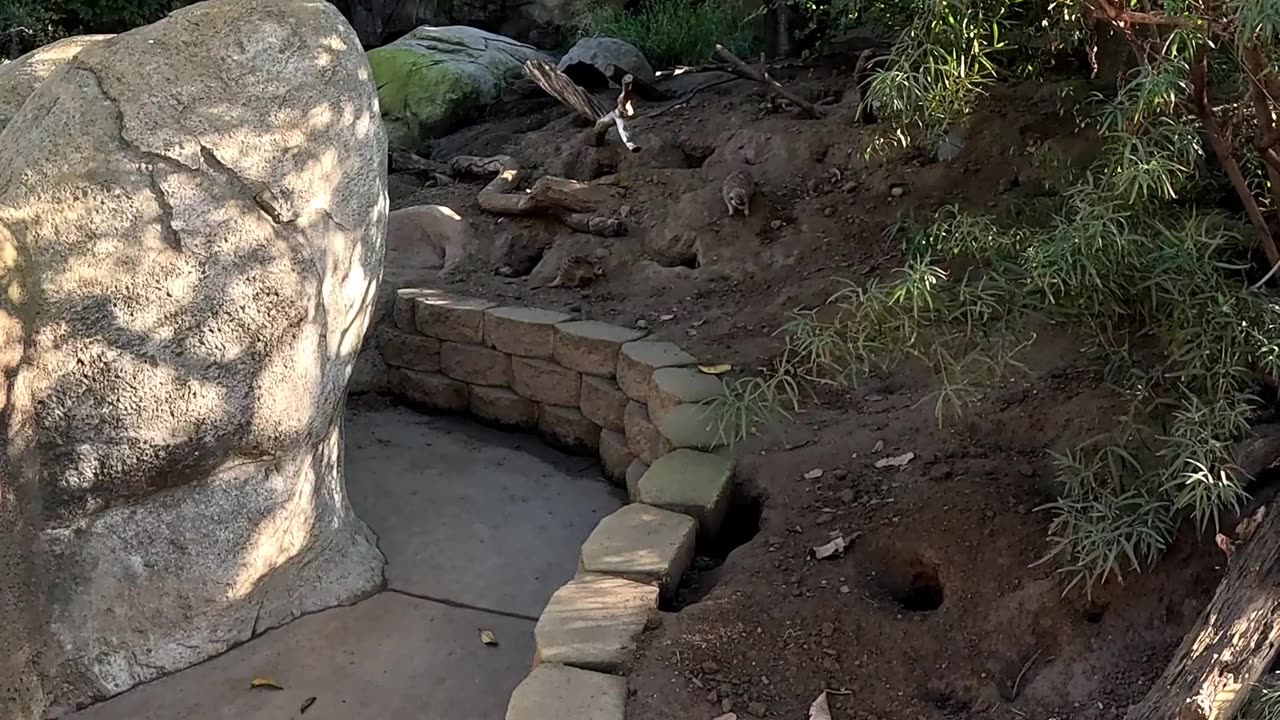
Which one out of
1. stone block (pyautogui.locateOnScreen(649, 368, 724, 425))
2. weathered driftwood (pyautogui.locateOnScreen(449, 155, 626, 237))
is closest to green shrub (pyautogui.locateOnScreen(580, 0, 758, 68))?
weathered driftwood (pyautogui.locateOnScreen(449, 155, 626, 237))

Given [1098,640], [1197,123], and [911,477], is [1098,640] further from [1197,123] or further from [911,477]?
[1197,123]

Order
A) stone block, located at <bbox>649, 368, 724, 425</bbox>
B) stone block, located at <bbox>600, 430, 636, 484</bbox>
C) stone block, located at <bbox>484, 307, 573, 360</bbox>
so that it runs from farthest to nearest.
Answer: stone block, located at <bbox>484, 307, 573, 360</bbox> → stone block, located at <bbox>600, 430, 636, 484</bbox> → stone block, located at <bbox>649, 368, 724, 425</bbox>

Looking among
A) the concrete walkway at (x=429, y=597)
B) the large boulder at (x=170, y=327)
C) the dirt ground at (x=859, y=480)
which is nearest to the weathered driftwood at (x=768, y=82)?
the dirt ground at (x=859, y=480)

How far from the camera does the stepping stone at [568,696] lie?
7.34 ft

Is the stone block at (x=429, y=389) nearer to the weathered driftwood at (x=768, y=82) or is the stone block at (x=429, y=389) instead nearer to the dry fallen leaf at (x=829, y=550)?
the weathered driftwood at (x=768, y=82)

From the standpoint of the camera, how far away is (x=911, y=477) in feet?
9.84

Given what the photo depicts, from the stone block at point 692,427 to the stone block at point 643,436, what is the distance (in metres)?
0.15

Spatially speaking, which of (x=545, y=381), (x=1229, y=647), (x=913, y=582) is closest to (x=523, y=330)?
(x=545, y=381)

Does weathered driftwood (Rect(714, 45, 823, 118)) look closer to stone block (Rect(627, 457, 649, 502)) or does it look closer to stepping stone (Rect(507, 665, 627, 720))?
stone block (Rect(627, 457, 649, 502))

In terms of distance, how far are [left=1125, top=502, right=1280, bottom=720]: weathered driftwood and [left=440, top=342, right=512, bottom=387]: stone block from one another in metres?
2.93

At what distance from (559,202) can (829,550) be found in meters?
2.66

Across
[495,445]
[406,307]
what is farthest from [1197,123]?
[406,307]

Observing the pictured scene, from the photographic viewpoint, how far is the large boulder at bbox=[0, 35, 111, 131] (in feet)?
10.6

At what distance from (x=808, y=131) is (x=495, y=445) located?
1935 mm
